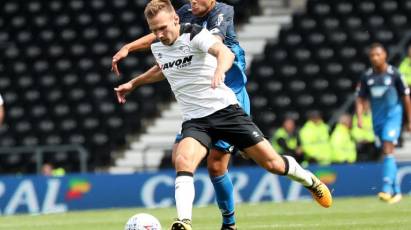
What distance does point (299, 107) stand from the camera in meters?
21.6

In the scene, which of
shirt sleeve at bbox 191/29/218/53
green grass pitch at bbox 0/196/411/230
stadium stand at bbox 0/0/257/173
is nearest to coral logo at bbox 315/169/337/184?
green grass pitch at bbox 0/196/411/230

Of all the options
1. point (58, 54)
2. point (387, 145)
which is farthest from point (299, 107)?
point (387, 145)

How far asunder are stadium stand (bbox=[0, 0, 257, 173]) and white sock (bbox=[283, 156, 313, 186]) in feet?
39.4

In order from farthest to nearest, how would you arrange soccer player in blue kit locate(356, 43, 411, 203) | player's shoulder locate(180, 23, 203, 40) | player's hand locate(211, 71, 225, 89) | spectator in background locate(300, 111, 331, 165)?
spectator in background locate(300, 111, 331, 165)
soccer player in blue kit locate(356, 43, 411, 203)
player's shoulder locate(180, 23, 203, 40)
player's hand locate(211, 71, 225, 89)

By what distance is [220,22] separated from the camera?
884 centimetres

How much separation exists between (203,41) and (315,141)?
1188cm

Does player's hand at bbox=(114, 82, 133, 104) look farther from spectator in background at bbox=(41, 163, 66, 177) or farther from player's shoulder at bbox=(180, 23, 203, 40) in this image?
spectator in background at bbox=(41, 163, 66, 177)

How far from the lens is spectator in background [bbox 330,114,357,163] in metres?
19.5

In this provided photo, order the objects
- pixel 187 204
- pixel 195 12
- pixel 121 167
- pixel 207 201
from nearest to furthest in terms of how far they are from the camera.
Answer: pixel 187 204 < pixel 195 12 < pixel 207 201 < pixel 121 167

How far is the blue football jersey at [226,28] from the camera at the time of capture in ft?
29.0

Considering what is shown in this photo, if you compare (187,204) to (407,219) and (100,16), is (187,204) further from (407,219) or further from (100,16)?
(100,16)

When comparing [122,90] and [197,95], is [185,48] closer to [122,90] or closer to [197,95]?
[197,95]

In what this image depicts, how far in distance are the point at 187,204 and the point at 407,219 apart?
342 cm

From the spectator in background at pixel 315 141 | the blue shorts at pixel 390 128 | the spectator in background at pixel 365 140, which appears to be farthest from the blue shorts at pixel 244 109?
the spectator in background at pixel 365 140
